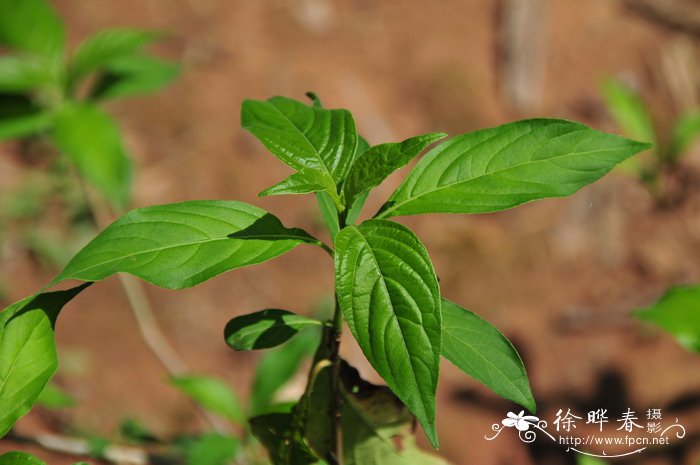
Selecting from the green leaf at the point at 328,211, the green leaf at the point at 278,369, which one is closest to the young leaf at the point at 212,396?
the green leaf at the point at 278,369

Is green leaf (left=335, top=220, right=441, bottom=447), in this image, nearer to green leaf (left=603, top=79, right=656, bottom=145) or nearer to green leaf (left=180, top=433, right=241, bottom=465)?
green leaf (left=180, top=433, right=241, bottom=465)

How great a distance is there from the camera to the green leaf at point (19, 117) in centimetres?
257

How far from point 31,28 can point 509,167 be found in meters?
2.23

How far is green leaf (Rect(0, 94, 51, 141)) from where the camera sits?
8.45 ft

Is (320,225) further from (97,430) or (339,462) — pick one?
(339,462)

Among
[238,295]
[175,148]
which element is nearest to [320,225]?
[238,295]

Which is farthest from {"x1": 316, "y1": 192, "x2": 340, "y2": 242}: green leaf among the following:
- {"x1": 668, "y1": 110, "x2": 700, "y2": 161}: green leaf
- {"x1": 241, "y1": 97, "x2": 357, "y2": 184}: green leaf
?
{"x1": 668, "y1": 110, "x2": 700, "y2": 161}: green leaf

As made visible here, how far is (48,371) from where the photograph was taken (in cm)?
128

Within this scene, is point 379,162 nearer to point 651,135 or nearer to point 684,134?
point 684,134

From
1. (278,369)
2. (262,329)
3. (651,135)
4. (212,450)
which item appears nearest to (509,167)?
(262,329)

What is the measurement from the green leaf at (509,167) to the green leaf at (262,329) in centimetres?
29

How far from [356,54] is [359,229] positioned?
388 centimetres

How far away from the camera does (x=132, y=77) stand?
294 centimetres

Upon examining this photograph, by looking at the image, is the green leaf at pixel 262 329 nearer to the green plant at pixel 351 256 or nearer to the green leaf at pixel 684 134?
the green plant at pixel 351 256
